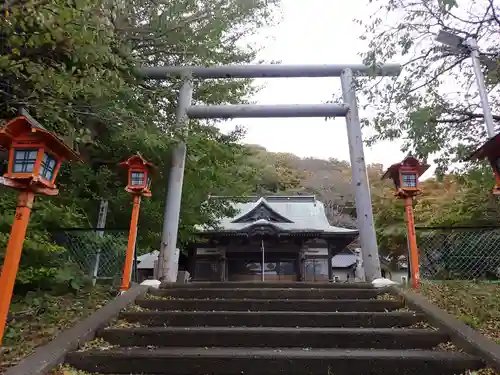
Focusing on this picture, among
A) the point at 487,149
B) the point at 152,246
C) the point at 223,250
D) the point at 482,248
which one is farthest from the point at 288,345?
the point at 223,250

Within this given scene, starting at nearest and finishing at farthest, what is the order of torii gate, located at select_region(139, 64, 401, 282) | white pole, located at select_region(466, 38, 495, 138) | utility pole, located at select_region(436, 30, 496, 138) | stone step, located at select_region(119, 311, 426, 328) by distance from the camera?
stone step, located at select_region(119, 311, 426, 328) < white pole, located at select_region(466, 38, 495, 138) < utility pole, located at select_region(436, 30, 496, 138) < torii gate, located at select_region(139, 64, 401, 282)

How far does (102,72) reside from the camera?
378 centimetres

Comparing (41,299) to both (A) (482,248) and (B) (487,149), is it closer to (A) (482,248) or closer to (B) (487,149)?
(B) (487,149)

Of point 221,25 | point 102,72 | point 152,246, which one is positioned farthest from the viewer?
point 152,246

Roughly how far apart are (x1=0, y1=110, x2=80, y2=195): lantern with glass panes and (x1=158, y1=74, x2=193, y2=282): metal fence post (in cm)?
279

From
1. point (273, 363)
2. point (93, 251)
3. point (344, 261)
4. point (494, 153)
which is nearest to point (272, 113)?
point (93, 251)

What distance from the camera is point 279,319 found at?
3.79 metres

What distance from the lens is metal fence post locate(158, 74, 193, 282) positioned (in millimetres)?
5634

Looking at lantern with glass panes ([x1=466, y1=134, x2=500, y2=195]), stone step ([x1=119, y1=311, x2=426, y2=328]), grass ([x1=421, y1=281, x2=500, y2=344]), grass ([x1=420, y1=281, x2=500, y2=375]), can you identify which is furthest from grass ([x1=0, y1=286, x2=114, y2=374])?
lantern with glass panes ([x1=466, y1=134, x2=500, y2=195])

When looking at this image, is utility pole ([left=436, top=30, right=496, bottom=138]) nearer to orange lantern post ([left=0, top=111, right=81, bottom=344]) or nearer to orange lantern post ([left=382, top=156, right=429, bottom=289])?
orange lantern post ([left=382, top=156, right=429, bottom=289])

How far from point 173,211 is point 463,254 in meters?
4.59

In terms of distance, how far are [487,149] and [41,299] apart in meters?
4.83

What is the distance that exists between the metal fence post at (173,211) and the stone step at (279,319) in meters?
1.73

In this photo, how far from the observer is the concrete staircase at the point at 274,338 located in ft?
9.46
